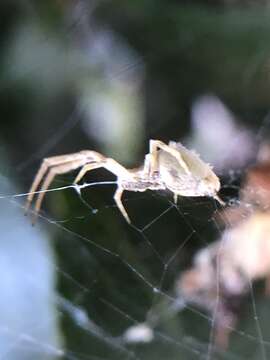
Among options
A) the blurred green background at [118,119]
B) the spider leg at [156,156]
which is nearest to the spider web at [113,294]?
the blurred green background at [118,119]

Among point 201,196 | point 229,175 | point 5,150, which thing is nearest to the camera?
point 201,196

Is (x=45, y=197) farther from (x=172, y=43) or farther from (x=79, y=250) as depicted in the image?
(x=172, y=43)

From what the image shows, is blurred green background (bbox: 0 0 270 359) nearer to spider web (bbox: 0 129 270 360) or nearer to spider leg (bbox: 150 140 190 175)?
spider web (bbox: 0 129 270 360)

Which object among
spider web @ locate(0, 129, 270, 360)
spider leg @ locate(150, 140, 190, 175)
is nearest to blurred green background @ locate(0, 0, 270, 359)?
spider web @ locate(0, 129, 270, 360)

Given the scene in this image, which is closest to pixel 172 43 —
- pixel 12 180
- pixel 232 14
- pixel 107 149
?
Result: pixel 232 14

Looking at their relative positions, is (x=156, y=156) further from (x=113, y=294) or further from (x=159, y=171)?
(x=113, y=294)

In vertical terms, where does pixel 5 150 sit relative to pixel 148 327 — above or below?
above

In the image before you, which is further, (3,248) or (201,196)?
(3,248)

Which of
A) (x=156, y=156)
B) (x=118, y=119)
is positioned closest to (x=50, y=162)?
(x=156, y=156)
